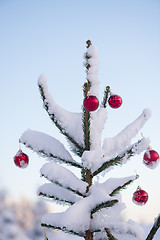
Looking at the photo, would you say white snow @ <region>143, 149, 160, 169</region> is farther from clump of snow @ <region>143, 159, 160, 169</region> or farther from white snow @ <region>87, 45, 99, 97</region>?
white snow @ <region>87, 45, 99, 97</region>

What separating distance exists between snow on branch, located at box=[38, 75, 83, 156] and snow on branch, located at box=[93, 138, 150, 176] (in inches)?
13.7

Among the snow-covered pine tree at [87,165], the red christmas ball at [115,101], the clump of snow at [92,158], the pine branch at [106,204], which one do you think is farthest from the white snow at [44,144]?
the red christmas ball at [115,101]

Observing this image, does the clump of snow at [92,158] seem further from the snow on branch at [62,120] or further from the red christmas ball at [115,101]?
the red christmas ball at [115,101]

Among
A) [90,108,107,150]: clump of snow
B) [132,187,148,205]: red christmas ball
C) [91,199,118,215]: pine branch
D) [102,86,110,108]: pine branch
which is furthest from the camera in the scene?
[102,86,110,108]: pine branch

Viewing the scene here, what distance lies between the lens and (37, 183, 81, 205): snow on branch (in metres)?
2.07

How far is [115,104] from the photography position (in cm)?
223

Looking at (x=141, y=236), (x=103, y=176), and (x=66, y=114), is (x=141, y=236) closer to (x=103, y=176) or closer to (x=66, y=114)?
(x=103, y=176)

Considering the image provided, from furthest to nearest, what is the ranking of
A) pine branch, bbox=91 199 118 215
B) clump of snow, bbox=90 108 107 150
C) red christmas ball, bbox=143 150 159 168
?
clump of snow, bbox=90 108 107 150, red christmas ball, bbox=143 150 159 168, pine branch, bbox=91 199 118 215

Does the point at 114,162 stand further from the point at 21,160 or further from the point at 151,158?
the point at 21,160

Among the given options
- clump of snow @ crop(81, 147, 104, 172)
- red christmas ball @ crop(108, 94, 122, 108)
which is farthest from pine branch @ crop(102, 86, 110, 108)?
clump of snow @ crop(81, 147, 104, 172)

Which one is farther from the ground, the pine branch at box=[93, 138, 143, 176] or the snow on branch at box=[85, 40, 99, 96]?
the snow on branch at box=[85, 40, 99, 96]

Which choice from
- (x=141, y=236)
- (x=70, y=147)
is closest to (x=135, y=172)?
(x=141, y=236)

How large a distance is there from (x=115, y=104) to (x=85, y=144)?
51cm

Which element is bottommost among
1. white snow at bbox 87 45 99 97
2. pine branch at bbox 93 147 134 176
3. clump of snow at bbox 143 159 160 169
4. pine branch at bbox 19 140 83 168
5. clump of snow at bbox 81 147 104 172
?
clump of snow at bbox 143 159 160 169
